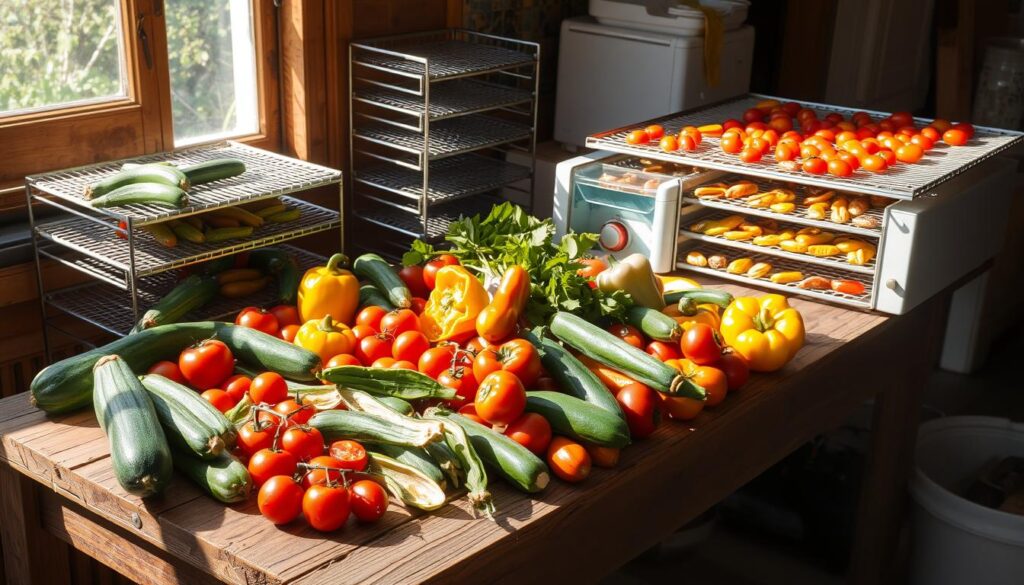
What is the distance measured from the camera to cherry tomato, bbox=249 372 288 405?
1870 mm

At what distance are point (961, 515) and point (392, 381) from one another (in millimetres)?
1707

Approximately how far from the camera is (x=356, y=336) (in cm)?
209

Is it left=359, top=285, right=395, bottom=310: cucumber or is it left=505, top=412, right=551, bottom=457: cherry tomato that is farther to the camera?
left=359, top=285, right=395, bottom=310: cucumber

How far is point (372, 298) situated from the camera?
227 centimetres

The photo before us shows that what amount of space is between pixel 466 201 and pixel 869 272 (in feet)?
4.62

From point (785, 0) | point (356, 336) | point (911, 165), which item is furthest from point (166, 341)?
point (785, 0)

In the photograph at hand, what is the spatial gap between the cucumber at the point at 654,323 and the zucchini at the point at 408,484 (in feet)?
1.85

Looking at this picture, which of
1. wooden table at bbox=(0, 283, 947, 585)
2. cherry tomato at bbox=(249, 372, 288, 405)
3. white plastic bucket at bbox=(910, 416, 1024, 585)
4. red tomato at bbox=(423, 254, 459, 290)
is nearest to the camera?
wooden table at bbox=(0, 283, 947, 585)

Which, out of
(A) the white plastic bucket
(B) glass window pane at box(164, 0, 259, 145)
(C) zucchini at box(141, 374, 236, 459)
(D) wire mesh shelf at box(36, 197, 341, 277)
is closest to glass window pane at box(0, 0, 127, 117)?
(B) glass window pane at box(164, 0, 259, 145)

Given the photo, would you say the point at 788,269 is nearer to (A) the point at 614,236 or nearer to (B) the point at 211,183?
(A) the point at 614,236

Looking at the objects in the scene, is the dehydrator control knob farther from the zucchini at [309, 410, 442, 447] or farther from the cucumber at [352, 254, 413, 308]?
the zucchini at [309, 410, 442, 447]

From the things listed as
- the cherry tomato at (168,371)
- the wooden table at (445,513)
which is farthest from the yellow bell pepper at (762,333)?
the cherry tomato at (168,371)

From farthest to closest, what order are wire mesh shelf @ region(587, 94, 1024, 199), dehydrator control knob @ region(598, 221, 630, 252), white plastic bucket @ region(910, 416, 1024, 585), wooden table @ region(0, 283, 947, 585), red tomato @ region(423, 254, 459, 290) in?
1. white plastic bucket @ region(910, 416, 1024, 585)
2. dehydrator control knob @ region(598, 221, 630, 252)
3. wire mesh shelf @ region(587, 94, 1024, 199)
4. red tomato @ region(423, 254, 459, 290)
5. wooden table @ region(0, 283, 947, 585)

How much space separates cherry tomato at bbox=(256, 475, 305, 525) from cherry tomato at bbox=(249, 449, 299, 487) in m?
0.05
